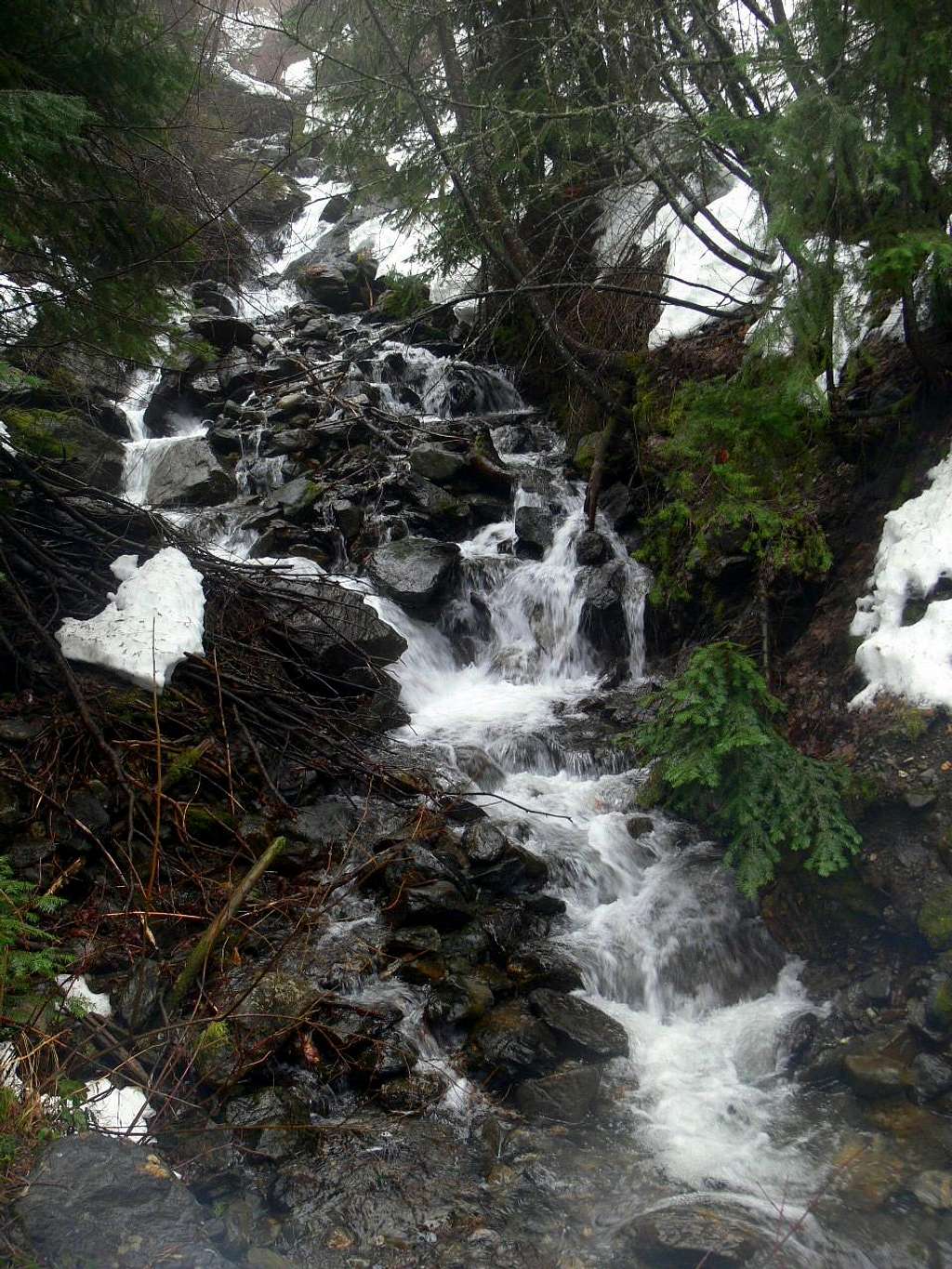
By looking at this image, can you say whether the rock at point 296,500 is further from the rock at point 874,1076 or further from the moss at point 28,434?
the rock at point 874,1076

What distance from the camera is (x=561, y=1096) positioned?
4.22 m

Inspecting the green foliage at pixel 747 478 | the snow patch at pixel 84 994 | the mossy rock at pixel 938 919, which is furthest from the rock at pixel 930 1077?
the snow patch at pixel 84 994

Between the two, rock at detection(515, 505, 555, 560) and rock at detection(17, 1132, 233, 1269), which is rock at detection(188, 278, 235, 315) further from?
rock at detection(17, 1132, 233, 1269)

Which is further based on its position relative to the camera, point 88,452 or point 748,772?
point 88,452

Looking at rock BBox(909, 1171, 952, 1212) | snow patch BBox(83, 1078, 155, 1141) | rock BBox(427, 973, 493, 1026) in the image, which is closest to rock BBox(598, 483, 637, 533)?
rock BBox(427, 973, 493, 1026)

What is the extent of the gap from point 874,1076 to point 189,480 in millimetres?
9585

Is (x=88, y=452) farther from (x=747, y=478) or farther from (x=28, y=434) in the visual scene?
(x=747, y=478)

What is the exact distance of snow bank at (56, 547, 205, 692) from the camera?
535cm

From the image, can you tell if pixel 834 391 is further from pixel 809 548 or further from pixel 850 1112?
pixel 850 1112

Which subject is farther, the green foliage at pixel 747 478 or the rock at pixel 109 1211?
the green foliage at pixel 747 478

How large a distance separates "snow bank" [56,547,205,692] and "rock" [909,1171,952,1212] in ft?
14.9

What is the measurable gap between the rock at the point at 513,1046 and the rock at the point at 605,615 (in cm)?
475

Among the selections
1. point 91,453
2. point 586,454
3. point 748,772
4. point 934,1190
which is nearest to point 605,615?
point 586,454

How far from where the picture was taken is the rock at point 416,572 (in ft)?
29.6
